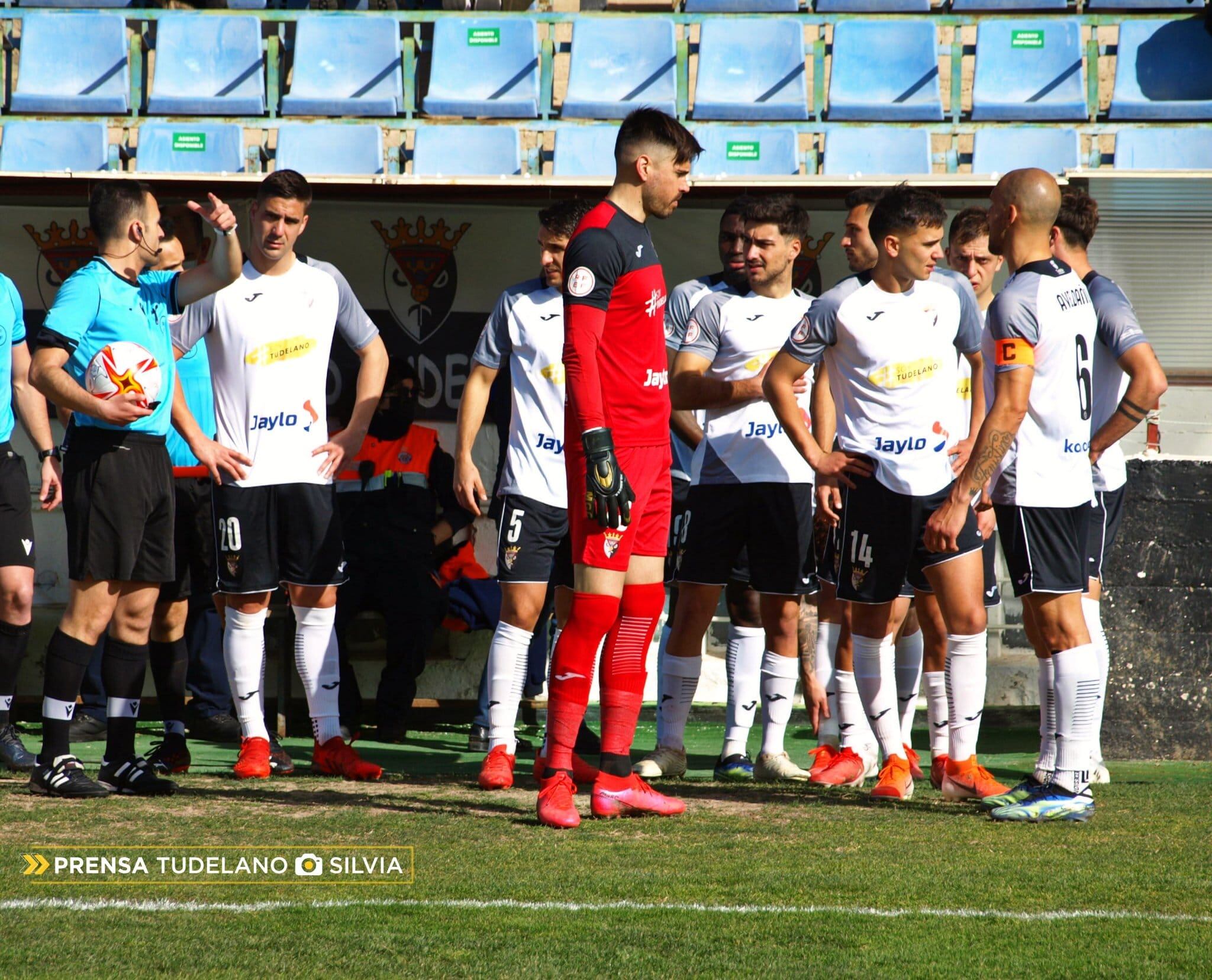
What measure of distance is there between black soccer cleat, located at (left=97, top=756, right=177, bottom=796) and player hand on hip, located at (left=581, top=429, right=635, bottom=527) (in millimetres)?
1986

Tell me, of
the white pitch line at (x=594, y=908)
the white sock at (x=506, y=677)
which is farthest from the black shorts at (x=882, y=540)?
the white pitch line at (x=594, y=908)

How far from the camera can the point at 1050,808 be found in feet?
14.4

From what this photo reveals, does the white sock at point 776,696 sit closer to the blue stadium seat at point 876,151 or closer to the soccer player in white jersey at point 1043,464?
the soccer player in white jersey at point 1043,464

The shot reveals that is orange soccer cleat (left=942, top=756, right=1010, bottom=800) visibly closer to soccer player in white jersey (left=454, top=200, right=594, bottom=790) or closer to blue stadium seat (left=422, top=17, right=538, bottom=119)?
soccer player in white jersey (left=454, top=200, right=594, bottom=790)

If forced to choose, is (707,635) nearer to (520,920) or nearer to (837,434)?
(837,434)

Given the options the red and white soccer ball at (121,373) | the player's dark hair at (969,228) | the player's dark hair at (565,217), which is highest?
the player's dark hair at (969,228)

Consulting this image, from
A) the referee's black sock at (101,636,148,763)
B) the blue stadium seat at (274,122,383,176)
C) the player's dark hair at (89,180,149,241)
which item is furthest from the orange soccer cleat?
the blue stadium seat at (274,122,383,176)

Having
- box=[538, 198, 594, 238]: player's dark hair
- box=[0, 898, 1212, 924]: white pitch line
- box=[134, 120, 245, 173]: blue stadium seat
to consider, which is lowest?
box=[0, 898, 1212, 924]: white pitch line

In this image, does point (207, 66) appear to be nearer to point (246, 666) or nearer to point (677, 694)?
point (246, 666)

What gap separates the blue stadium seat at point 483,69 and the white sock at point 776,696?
24.0 feet

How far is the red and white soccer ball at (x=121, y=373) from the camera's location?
15.6ft

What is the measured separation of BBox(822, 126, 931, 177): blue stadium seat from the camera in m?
11.5

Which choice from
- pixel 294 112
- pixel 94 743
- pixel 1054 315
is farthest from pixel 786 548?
pixel 294 112

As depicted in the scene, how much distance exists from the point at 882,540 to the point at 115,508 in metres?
2.77
